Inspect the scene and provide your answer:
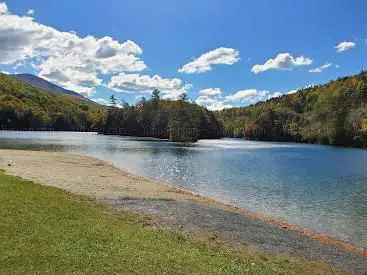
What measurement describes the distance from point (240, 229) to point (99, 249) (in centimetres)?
1150

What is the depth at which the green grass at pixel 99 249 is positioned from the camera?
15.3 metres

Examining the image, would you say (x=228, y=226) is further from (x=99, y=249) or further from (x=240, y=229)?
(x=99, y=249)

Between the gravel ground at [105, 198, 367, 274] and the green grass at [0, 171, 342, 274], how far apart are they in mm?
1856

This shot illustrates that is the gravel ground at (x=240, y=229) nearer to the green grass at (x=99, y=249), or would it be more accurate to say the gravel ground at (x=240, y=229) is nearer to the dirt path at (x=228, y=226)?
the dirt path at (x=228, y=226)

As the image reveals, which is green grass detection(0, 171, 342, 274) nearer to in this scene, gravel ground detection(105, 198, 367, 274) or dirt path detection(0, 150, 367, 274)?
gravel ground detection(105, 198, 367, 274)

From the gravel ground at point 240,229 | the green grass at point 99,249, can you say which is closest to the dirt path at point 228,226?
the gravel ground at point 240,229

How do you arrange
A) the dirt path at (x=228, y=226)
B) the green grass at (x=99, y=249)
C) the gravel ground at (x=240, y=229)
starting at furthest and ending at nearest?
the dirt path at (x=228, y=226)
the gravel ground at (x=240, y=229)
the green grass at (x=99, y=249)

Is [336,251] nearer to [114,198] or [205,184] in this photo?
[114,198]

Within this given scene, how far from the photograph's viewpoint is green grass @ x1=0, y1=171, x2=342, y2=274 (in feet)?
50.3

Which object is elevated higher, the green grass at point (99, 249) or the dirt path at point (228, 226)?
the green grass at point (99, 249)

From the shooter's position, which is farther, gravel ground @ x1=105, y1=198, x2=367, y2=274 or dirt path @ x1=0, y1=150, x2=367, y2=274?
dirt path @ x1=0, y1=150, x2=367, y2=274

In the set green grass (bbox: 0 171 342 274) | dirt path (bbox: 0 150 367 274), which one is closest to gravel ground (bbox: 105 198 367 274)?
dirt path (bbox: 0 150 367 274)

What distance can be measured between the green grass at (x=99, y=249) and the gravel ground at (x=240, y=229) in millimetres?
1856

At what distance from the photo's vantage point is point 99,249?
56.6 ft
